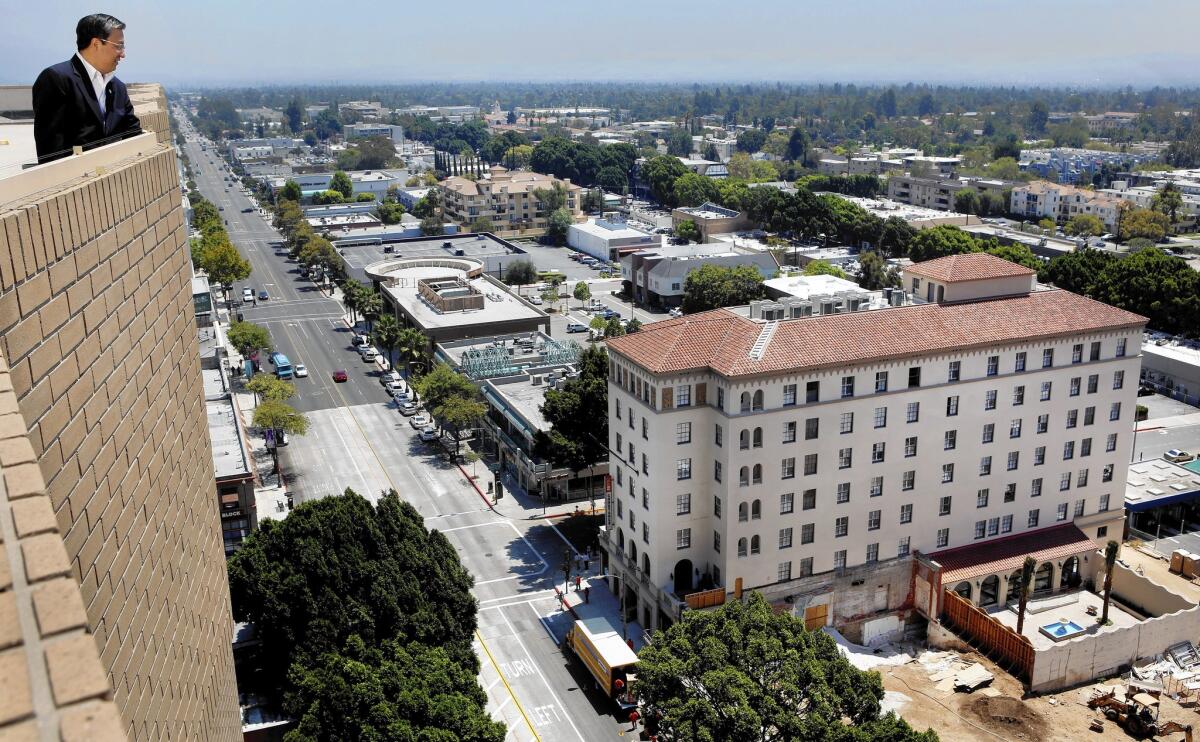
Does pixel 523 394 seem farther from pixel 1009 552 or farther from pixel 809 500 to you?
pixel 1009 552

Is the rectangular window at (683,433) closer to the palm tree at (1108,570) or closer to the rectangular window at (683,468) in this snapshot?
the rectangular window at (683,468)

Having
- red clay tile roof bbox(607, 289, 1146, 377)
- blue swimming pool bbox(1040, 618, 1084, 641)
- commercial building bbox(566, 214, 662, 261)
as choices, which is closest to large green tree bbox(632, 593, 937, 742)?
red clay tile roof bbox(607, 289, 1146, 377)

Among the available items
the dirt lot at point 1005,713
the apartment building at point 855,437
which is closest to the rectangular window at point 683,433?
the apartment building at point 855,437

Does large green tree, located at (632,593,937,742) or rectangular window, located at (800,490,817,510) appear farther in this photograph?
rectangular window, located at (800,490,817,510)

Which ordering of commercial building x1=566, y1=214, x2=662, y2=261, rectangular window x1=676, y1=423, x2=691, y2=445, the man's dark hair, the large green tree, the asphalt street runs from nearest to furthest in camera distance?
1. the man's dark hair
2. the large green tree
3. the asphalt street
4. rectangular window x1=676, y1=423, x2=691, y2=445
5. commercial building x1=566, y1=214, x2=662, y2=261

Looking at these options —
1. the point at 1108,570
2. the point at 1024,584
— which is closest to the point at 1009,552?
the point at 1108,570

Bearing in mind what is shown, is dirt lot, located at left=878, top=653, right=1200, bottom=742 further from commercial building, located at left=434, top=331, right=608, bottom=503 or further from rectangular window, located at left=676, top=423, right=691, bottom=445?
commercial building, located at left=434, top=331, right=608, bottom=503
